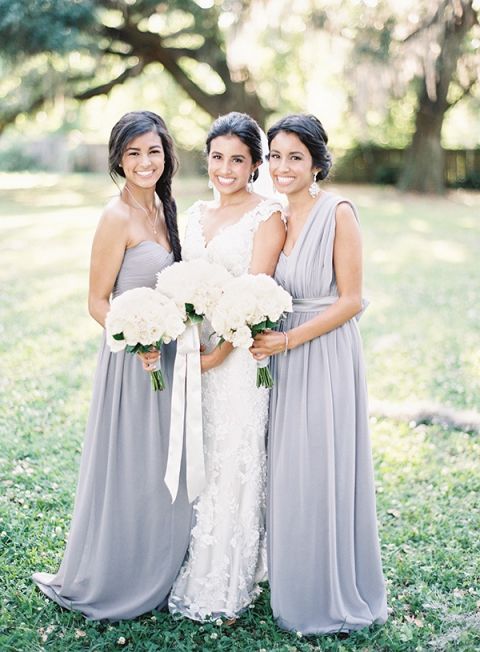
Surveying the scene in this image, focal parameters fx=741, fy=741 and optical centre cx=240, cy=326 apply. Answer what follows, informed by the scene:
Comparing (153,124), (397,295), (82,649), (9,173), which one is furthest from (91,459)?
(9,173)

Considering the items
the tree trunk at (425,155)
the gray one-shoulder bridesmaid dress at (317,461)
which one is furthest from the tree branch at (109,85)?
the gray one-shoulder bridesmaid dress at (317,461)

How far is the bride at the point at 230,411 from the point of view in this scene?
322 centimetres

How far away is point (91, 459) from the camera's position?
3.41 m

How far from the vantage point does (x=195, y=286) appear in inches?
116

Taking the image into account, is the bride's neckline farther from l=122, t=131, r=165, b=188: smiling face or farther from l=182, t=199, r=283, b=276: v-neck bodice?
l=122, t=131, r=165, b=188: smiling face

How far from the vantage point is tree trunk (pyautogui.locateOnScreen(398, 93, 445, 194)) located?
2247 centimetres

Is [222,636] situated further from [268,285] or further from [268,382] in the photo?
[268,285]

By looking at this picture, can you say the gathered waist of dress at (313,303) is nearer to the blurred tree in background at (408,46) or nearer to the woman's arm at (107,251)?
the woman's arm at (107,251)

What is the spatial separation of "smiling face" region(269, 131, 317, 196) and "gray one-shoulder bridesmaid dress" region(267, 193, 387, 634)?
134 mm

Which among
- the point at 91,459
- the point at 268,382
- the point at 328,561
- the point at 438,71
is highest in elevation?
the point at 438,71

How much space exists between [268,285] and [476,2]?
14.9 metres

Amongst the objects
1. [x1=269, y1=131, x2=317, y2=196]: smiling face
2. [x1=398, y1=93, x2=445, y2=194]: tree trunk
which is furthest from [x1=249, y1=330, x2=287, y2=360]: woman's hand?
[x1=398, y1=93, x2=445, y2=194]: tree trunk

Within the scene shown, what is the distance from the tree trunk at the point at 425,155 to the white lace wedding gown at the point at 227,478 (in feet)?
67.7

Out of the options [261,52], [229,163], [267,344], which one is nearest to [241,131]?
[229,163]
